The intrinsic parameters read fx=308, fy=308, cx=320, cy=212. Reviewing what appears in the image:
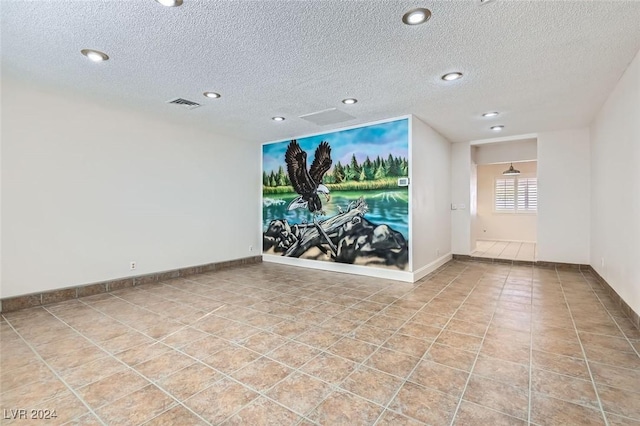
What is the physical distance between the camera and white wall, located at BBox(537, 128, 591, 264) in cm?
564

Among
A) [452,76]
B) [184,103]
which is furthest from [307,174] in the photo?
[452,76]

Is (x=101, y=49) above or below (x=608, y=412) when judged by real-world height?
above

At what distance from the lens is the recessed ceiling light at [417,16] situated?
7.23ft

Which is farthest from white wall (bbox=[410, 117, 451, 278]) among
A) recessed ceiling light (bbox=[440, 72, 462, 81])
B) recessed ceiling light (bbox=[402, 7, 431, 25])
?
recessed ceiling light (bbox=[402, 7, 431, 25])

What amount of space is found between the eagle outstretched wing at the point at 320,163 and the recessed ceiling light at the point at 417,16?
345 cm

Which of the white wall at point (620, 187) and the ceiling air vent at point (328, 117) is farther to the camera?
the ceiling air vent at point (328, 117)

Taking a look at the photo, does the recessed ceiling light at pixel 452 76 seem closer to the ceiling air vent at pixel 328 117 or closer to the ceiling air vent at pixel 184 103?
the ceiling air vent at pixel 328 117

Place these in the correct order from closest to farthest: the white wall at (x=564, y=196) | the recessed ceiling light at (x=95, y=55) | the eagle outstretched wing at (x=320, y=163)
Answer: the recessed ceiling light at (x=95, y=55), the white wall at (x=564, y=196), the eagle outstretched wing at (x=320, y=163)

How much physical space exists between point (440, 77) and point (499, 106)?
153 centimetres

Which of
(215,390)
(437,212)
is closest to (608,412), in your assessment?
(215,390)

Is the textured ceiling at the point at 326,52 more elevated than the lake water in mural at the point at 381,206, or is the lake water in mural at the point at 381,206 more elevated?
the textured ceiling at the point at 326,52

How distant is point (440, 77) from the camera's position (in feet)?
11.0

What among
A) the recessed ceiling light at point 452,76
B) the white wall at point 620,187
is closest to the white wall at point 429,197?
the recessed ceiling light at point 452,76

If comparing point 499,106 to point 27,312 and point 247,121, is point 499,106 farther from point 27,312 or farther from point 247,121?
point 27,312
